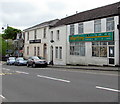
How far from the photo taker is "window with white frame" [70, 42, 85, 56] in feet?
84.5

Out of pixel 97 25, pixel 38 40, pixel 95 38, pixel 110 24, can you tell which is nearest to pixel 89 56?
pixel 95 38

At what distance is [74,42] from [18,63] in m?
12.4

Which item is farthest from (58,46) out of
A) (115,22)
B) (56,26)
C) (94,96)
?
(94,96)

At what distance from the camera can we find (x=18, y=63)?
113ft

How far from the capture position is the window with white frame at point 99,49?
22422 millimetres

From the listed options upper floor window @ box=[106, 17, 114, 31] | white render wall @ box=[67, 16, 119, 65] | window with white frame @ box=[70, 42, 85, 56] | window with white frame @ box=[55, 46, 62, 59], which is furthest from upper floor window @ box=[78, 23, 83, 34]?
window with white frame @ box=[55, 46, 62, 59]

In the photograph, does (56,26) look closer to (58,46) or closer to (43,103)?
(58,46)

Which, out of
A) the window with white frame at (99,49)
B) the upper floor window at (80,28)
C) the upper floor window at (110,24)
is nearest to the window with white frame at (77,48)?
the upper floor window at (80,28)

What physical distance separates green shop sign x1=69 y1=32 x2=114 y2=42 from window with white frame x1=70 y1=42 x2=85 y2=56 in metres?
0.61

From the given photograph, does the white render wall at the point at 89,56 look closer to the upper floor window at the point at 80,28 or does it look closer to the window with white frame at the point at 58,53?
the upper floor window at the point at 80,28

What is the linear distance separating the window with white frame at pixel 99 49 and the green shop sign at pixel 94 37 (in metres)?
0.67

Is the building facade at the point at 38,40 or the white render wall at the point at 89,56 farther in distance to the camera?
the building facade at the point at 38,40

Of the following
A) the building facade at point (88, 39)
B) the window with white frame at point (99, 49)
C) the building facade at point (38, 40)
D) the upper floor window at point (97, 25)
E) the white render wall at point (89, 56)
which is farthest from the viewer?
the building facade at point (38, 40)

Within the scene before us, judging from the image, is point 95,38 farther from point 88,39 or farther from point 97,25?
point 97,25
